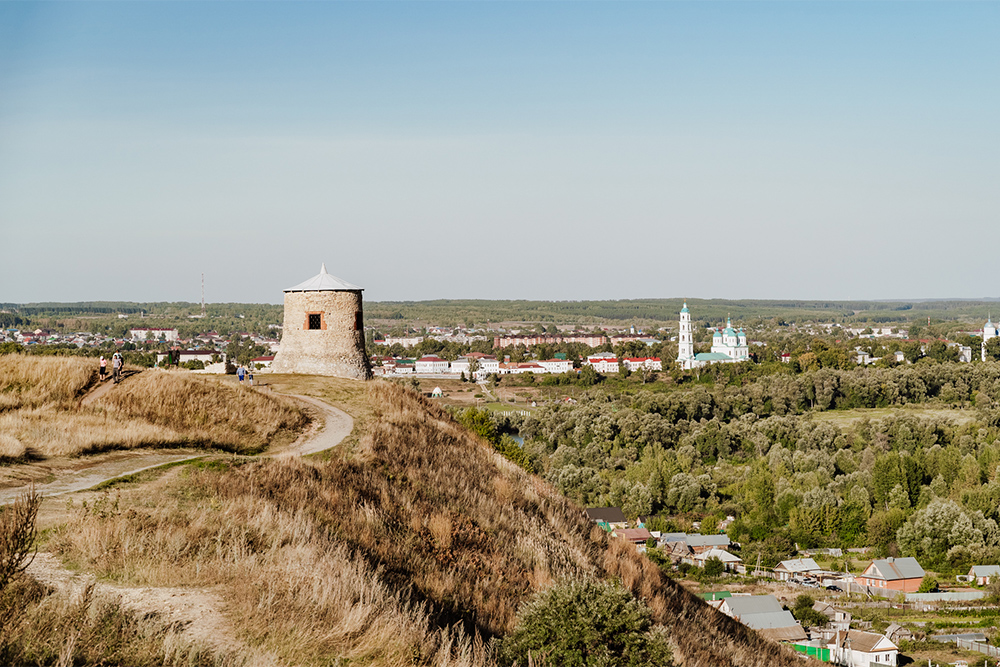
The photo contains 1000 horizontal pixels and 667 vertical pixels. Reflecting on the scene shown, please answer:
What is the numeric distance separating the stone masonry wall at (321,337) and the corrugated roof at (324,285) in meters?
0.10

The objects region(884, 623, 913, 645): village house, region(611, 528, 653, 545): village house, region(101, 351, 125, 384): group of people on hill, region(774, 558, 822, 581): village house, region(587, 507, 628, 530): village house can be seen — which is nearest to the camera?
region(101, 351, 125, 384): group of people on hill

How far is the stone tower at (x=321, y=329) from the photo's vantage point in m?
18.8

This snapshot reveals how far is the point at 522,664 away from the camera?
22.0ft

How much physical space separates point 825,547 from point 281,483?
40.1 m

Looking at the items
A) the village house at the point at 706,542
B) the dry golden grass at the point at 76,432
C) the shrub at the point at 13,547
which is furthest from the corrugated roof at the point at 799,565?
the shrub at the point at 13,547

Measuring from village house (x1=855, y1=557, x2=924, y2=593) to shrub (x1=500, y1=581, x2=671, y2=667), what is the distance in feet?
112

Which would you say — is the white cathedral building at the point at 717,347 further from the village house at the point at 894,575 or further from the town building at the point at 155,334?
the village house at the point at 894,575

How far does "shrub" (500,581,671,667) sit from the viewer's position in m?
6.75

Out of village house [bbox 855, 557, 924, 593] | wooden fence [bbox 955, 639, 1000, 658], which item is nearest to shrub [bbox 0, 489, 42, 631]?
wooden fence [bbox 955, 639, 1000, 658]

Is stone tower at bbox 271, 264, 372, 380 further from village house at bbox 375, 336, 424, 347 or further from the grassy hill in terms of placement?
village house at bbox 375, 336, 424, 347

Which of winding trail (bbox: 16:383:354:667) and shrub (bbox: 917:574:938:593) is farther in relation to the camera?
shrub (bbox: 917:574:938:593)

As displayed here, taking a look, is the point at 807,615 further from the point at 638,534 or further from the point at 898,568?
the point at 638,534

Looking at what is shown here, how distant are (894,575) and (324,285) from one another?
30.0 metres

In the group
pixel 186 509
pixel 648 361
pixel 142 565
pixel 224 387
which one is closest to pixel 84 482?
pixel 186 509
